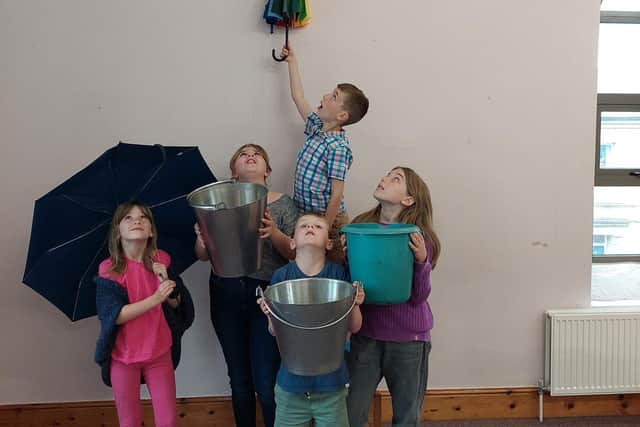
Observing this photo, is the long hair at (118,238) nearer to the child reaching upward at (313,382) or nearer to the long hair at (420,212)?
the child reaching upward at (313,382)

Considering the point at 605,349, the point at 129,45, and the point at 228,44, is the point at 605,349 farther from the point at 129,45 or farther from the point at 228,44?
the point at 129,45

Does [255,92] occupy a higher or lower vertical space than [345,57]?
lower

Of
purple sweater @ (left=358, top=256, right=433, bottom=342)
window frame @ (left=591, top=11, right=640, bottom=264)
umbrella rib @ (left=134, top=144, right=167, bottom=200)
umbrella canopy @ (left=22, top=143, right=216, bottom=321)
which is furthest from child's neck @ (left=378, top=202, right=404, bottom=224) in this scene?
window frame @ (left=591, top=11, right=640, bottom=264)

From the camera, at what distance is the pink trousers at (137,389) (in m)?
1.90

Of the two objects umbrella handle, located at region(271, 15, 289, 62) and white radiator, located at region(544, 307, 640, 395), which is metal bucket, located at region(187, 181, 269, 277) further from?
white radiator, located at region(544, 307, 640, 395)

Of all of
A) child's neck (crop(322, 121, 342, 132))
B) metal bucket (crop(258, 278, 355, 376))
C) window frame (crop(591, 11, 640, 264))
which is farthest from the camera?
window frame (crop(591, 11, 640, 264))

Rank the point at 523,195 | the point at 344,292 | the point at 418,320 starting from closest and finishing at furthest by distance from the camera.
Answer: the point at 344,292, the point at 418,320, the point at 523,195

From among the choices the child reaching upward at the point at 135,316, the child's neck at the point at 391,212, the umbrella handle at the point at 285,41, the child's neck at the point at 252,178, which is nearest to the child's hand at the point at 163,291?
the child reaching upward at the point at 135,316

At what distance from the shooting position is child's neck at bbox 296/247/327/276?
1.78m

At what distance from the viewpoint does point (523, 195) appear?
2.50 metres

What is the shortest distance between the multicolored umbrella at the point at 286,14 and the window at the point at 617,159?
152 centimetres

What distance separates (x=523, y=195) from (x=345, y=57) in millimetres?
1004

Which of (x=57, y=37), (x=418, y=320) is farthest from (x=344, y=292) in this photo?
(x=57, y=37)

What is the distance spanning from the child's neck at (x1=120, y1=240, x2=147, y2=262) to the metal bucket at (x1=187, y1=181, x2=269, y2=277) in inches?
10.0
